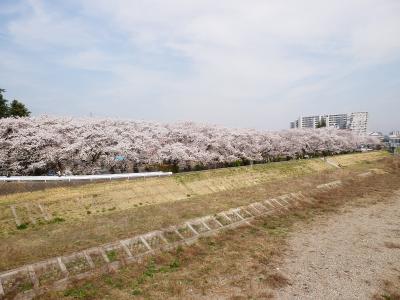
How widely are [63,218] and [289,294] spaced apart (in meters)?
14.3

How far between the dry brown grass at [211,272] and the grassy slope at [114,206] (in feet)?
9.52

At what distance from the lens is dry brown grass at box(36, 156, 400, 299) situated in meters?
12.3

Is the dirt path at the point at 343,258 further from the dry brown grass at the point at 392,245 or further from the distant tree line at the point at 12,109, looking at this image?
the distant tree line at the point at 12,109

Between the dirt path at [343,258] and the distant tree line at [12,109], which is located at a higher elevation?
the distant tree line at [12,109]

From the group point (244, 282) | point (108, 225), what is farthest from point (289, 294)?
point (108, 225)

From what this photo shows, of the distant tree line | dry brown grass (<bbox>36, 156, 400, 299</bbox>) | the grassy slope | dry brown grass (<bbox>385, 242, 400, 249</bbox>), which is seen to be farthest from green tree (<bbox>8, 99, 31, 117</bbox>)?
dry brown grass (<bbox>385, 242, 400, 249</bbox>)

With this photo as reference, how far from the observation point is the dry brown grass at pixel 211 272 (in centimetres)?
1228

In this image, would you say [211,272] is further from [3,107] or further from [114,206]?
A: [3,107]

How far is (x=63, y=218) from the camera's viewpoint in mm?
19656

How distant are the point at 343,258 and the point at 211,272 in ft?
23.5

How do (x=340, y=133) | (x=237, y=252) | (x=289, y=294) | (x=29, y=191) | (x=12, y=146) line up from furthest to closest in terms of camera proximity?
(x=340, y=133) → (x=12, y=146) → (x=29, y=191) → (x=237, y=252) → (x=289, y=294)

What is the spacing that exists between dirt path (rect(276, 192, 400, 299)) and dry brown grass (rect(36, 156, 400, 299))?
0.78 m

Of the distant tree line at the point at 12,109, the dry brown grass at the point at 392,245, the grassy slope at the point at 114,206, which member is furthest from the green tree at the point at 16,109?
the dry brown grass at the point at 392,245

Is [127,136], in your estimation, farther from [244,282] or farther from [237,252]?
[244,282]
